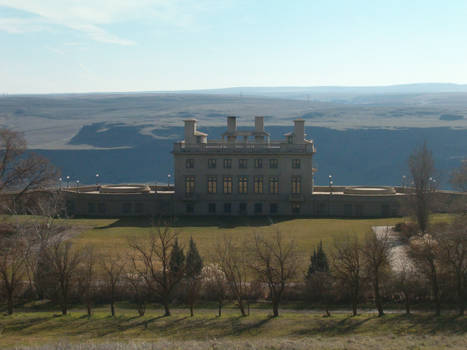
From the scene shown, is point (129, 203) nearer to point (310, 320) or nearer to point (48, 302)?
point (48, 302)

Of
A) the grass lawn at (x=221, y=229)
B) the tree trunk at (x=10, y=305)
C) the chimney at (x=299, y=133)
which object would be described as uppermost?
the chimney at (x=299, y=133)

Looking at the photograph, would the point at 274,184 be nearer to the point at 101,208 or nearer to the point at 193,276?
the point at 101,208

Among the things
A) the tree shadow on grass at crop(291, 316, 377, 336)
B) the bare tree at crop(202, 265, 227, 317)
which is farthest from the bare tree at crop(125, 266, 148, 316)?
the tree shadow on grass at crop(291, 316, 377, 336)

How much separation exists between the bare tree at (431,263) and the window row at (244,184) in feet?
120

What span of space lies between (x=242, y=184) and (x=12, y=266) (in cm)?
4169

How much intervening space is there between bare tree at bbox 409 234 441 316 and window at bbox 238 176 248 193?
38.1 metres

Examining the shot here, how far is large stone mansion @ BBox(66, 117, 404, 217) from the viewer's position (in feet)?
252

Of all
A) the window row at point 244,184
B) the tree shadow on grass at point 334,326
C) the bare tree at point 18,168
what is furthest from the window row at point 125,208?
the tree shadow on grass at point 334,326

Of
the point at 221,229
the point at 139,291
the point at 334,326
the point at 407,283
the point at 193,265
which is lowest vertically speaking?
the point at 221,229

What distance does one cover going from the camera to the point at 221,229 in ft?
215

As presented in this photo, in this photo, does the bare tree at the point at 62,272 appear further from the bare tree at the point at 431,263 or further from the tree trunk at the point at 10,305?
the bare tree at the point at 431,263

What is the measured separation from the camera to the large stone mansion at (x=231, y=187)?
76.9 m

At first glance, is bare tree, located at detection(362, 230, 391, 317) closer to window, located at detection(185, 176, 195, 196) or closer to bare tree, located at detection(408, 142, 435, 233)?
bare tree, located at detection(408, 142, 435, 233)

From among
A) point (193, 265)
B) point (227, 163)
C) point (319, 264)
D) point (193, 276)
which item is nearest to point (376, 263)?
point (319, 264)
